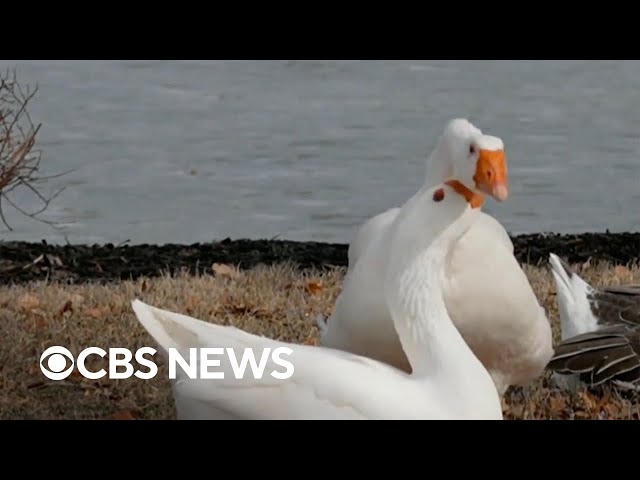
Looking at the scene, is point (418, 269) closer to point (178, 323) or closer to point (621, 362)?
point (178, 323)

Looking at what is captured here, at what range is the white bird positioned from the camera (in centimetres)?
513

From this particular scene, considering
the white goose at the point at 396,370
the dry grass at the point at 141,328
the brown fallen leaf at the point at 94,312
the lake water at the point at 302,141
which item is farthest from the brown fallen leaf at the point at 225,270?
the white goose at the point at 396,370

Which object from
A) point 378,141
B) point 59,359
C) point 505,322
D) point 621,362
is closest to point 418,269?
point 505,322

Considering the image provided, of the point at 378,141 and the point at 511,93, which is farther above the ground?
the point at 511,93

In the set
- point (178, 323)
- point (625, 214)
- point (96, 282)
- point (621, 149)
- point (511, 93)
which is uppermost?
point (511, 93)

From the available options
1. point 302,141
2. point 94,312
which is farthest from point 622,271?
point 302,141

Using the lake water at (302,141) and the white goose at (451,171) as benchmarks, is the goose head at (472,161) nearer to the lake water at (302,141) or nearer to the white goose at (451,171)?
the white goose at (451,171)

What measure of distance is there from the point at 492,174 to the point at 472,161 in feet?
0.40

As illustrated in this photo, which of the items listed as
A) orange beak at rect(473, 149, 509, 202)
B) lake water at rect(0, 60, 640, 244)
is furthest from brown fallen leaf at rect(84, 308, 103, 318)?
orange beak at rect(473, 149, 509, 202)

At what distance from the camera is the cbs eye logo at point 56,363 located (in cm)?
530

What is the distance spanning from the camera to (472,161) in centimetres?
421

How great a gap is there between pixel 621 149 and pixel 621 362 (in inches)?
182

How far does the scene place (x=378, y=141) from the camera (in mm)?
9633

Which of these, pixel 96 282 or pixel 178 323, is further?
pixel 96 282
